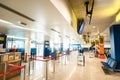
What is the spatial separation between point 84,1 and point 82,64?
23.0ft

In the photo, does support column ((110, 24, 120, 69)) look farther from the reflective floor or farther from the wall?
the wall

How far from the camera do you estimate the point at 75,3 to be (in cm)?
421

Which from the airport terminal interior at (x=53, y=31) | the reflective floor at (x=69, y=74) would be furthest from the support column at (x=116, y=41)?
the reflective floor at (x=69, y=74)

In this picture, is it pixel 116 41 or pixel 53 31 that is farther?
pixel 116 41

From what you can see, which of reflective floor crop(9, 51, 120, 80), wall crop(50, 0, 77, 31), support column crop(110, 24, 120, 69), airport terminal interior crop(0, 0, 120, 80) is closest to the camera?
wall crop(50, 0, 77, 31)

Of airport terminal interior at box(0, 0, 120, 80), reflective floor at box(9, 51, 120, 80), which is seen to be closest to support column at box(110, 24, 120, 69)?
airport terminal interior at box(0, 0, 120, 80)

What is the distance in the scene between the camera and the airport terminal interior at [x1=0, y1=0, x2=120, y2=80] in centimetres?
297

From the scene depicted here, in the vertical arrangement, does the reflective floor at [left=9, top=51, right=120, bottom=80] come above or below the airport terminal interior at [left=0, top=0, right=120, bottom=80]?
below

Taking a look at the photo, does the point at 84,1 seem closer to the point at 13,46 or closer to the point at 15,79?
the point at 15,79

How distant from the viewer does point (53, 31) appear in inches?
277

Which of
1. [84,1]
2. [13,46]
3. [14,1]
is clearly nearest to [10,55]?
[14,1]

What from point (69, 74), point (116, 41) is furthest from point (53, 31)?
point (116, 41)

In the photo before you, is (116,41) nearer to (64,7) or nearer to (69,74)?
(69,74)

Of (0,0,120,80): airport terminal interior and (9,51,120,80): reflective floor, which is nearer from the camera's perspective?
(0,0,120,80): airport terminal interior
